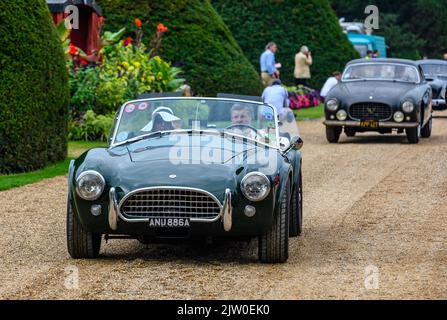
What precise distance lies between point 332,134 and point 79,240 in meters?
13.6

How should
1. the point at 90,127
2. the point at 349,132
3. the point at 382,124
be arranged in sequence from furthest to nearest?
1. the point at 349,132
2. the point at 382,124
3. the point at 90,127

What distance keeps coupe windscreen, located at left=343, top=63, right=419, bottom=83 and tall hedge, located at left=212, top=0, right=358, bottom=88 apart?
478 inches

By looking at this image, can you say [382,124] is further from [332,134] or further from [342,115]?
[332,134]

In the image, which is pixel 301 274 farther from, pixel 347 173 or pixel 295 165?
pixel 347 173

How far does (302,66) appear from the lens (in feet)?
111

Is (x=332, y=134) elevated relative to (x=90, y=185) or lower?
lower

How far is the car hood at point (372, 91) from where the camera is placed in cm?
2138

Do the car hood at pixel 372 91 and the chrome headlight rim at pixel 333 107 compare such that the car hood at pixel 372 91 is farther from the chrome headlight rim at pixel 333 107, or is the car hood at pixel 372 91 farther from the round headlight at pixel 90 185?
the round headlight at pixel 90 185

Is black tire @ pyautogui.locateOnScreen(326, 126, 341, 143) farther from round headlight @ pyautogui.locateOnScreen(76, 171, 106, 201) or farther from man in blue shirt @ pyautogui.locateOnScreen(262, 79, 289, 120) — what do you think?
round headlight @ pyautogui.locateOnScreen(76, 171, 106, 201)

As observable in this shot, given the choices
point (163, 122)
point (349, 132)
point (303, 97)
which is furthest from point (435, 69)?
point (163, 122)

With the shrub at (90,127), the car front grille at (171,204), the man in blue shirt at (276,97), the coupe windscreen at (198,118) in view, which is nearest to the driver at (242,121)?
the coupe windscreen at (198,118)

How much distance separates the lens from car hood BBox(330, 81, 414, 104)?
21375 mm

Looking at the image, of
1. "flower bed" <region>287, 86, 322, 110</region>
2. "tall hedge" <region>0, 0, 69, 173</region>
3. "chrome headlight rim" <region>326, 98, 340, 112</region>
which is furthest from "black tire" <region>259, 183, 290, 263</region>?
"flower bed" <region>287, 86, 322, 110</region>
